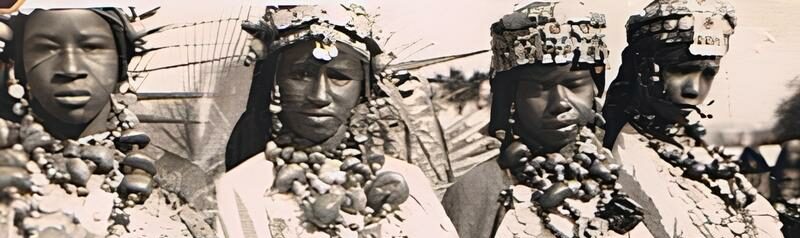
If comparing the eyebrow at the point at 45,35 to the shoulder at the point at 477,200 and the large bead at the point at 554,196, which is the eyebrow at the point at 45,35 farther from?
the large bead at the point at 554,196

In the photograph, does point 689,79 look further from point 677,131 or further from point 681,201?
point 681,201

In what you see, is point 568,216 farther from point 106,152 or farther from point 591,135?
point 106,152

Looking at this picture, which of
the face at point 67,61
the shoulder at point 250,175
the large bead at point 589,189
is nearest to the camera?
the face at point 67,61

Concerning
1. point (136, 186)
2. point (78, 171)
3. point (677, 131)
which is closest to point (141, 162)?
point (136, 186)

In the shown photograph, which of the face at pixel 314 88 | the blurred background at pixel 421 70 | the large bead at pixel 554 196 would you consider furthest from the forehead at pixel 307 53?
the large bead at pixel 554 196

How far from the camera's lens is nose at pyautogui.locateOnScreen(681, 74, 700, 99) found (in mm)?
2848

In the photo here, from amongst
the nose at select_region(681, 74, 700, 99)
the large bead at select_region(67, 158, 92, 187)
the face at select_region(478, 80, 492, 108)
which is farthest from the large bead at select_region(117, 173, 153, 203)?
the nose at select_region(681, 74, 700, 99)

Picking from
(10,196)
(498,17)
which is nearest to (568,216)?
(498,17)

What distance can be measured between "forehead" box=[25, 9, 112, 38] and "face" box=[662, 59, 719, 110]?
1.79 meters

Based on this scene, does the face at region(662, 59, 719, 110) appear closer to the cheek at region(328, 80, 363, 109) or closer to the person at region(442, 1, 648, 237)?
the person at region(442, 1, 648, 237)

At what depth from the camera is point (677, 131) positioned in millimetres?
2895

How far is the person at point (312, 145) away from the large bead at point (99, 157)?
333 mm

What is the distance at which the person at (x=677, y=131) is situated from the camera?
2.83m

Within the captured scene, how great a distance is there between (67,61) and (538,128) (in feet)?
4.75
